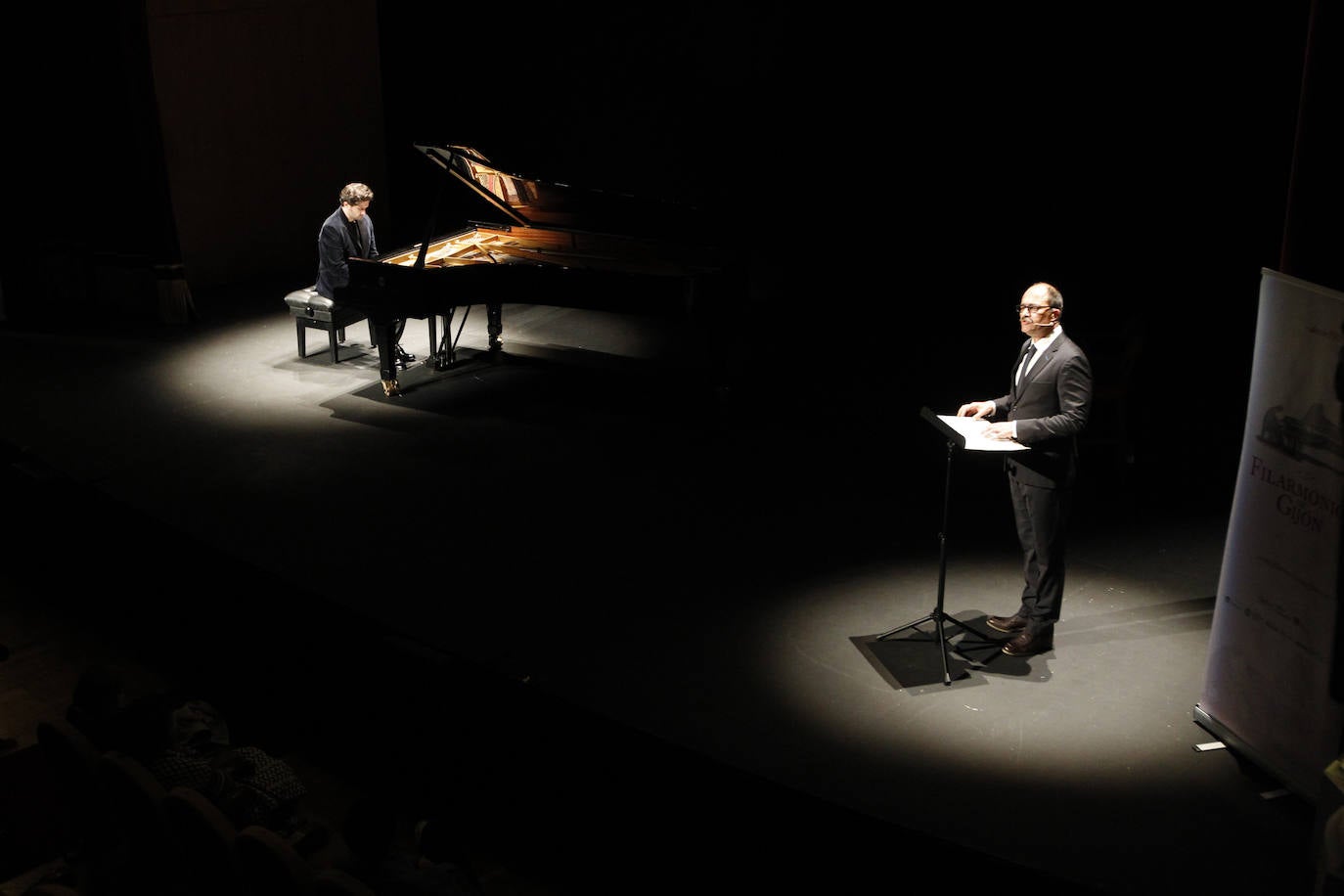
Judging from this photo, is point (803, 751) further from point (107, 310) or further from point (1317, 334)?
point (107, 310)

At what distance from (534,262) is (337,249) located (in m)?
1.30

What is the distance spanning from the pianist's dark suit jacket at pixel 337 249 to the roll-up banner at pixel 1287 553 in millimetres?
5710

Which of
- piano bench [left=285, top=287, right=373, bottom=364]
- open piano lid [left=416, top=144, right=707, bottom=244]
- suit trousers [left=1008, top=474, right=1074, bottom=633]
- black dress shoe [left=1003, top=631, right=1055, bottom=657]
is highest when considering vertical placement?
open piano lid [left=416, top=144, right=707, bottom=244]

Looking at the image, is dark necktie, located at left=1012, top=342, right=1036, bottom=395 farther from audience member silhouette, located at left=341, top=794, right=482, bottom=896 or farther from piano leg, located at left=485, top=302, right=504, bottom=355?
piano leg, located at left=485, top=302, right=504, bottom=355

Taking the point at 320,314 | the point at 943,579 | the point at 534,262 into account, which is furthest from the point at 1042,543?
the point at 320,314

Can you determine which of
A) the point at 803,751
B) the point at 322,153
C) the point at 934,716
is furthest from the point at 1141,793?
the point at 322,153

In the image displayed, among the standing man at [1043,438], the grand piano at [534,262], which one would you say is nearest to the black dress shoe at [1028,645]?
the standing man at [1043,438]

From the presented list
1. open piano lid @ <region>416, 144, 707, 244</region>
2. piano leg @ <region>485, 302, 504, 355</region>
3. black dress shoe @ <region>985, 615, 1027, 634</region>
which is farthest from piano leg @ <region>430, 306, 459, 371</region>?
black dress shoe @ <region>985, 615, 1027, 634</region>

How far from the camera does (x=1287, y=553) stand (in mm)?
4121

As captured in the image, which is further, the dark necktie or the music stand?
the dark necktie

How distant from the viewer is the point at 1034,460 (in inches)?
190

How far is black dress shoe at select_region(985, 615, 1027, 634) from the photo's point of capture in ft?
17.0

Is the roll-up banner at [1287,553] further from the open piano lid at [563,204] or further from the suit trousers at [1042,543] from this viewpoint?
the open piano lid at [563,204]

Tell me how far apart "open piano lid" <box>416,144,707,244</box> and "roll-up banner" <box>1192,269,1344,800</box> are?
4217mm
